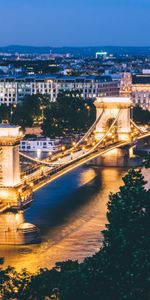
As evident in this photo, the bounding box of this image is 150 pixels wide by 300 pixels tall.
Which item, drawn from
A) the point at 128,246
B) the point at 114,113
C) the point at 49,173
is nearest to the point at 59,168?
the point at 49,173

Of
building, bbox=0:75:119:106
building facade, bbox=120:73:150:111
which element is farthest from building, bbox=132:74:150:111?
building, bbox=0:75:119:106

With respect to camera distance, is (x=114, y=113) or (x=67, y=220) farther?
(x=114, y=113)

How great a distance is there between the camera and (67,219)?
1961cm

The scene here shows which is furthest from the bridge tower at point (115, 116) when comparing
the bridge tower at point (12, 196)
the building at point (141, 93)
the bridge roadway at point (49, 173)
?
the building at point (141, 93)

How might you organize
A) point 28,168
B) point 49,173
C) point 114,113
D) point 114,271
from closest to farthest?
point 114,271 < point 49,173 < point 28,168 < point 114,113

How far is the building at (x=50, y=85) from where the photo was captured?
53625mm

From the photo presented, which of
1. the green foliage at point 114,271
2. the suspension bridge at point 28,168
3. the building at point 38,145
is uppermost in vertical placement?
the green foliage at point 114,271

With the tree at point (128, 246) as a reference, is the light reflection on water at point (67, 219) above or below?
below

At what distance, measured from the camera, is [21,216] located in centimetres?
1783

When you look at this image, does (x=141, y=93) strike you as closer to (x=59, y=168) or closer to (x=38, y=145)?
(x=38, y=145)

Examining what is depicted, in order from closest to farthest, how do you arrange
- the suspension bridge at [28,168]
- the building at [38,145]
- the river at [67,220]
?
the river at [67,220]
the suspension bridge at [28,168]
the building at [38,145]

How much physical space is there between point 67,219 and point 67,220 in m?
0.13

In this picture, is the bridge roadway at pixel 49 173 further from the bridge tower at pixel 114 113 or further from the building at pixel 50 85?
the building at pixel 50 85

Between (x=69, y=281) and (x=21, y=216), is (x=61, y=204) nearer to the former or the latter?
(x=21, y=216)
